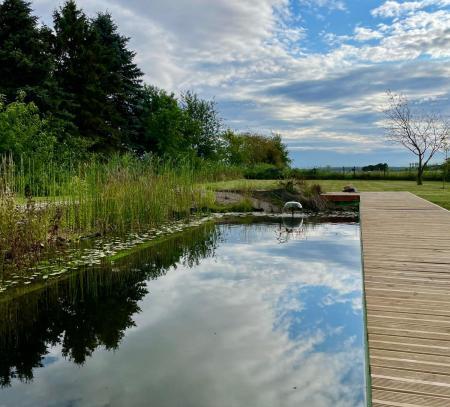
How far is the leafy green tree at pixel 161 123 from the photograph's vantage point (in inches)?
840

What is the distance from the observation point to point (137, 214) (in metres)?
6.78

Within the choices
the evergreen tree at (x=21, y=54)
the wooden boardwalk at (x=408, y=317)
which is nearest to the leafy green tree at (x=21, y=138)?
the evergreen tree at (x=21, y=54)

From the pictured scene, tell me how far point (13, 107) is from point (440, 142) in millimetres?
16125

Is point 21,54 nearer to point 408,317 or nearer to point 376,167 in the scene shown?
point 408,317

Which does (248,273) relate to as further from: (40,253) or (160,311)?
(40,253)

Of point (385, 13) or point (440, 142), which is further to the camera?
point (440, 142)

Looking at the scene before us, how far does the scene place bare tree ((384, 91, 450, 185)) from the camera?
18078mm

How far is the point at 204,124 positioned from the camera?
2462cm

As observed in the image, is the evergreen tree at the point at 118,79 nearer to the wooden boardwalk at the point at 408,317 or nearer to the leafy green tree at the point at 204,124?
the leafy green tree at the point at 204,124

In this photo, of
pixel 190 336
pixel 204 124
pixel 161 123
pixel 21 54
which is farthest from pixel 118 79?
pixel 190 336

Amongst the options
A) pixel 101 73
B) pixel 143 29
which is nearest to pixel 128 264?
pixel 143 29

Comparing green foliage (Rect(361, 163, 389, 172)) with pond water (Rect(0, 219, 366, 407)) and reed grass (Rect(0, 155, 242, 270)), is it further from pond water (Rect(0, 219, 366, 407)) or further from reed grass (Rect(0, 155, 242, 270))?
pond water (Rect(0, 219, 366, 407))

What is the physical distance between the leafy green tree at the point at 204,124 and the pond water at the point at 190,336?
1949cm

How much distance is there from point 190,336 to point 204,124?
22.4 meters
